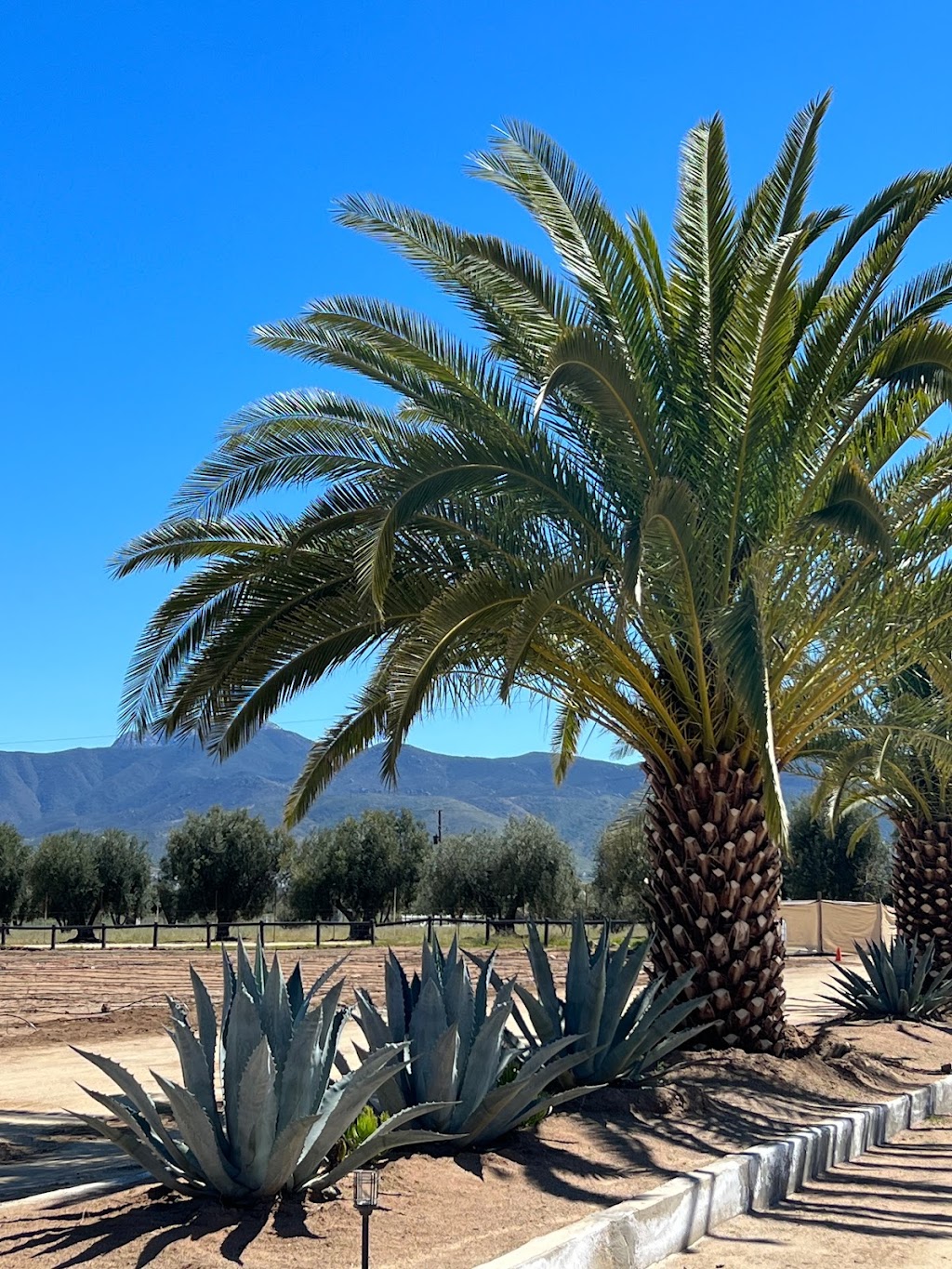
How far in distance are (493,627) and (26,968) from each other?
23088 millimetres

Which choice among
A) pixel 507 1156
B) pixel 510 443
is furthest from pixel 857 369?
pixel 507 1156

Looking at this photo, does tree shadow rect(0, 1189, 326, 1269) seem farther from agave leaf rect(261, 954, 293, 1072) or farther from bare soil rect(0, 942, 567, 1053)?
bare soil rect(0, 942, 567, 1053)

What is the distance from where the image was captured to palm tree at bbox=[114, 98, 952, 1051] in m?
9.29

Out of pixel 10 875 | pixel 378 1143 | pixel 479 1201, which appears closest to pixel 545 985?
pixel 479 1201

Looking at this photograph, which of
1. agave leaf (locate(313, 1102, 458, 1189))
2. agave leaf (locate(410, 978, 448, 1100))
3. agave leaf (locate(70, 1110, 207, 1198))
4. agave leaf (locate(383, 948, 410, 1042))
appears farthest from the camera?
agave leaf (locate(383, 948, 410, 1042))

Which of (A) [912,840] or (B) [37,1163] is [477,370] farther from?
(A) [912,840]

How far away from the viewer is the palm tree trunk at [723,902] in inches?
398

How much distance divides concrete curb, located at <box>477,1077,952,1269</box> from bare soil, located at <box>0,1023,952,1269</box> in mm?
194

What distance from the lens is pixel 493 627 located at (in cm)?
996

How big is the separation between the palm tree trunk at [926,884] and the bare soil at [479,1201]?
8.41m

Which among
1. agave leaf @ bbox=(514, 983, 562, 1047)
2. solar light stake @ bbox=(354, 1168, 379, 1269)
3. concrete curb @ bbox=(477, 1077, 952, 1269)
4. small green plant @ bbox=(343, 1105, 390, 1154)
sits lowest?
concrete curb @ bbox=(477, 1077, 952, 1269)

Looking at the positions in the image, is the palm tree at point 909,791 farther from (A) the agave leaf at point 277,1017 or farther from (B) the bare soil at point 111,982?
(A) the agave leaf at point 277,1017

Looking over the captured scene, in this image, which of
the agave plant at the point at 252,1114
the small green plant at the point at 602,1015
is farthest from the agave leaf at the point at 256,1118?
the small green plant at the point at 602,1015

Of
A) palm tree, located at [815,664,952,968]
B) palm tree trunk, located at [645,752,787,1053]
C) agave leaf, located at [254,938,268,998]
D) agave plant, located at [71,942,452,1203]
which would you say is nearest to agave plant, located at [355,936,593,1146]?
agave plant, located at [71,942,452,1203]
